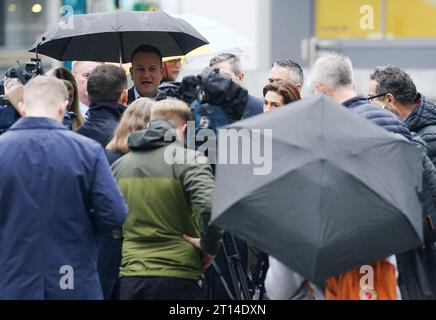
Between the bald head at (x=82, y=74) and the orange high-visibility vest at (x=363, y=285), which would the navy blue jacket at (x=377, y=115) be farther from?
the bald head at (x=82, y=74)

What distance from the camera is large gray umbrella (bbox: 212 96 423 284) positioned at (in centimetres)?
553

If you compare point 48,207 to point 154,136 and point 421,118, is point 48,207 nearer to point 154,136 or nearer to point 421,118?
point 154,136

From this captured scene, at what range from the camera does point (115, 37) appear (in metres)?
9.16

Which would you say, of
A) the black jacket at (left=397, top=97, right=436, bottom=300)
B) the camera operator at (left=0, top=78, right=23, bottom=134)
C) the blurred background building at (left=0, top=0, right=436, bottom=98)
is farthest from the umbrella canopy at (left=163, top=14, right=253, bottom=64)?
the blurred background building at (left=0, top=0, right=436, bottom=98)

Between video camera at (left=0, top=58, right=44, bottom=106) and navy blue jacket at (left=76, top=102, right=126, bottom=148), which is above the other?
video camera at (left=0, top=58, right=44, bottom=106)

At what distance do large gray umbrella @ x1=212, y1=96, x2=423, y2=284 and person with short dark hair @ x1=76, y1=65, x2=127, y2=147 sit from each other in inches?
67.5

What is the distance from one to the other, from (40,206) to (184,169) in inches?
31.7

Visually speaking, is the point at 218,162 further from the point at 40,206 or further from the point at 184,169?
the point at 40,206

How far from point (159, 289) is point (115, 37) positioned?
321cm

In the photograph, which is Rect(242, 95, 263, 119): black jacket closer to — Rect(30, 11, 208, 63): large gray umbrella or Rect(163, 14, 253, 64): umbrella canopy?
Rect(30, 11, 208, 63): large gray umbrella

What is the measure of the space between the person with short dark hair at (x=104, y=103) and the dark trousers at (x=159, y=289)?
1162mm

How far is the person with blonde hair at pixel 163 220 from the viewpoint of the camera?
6426 millimetres

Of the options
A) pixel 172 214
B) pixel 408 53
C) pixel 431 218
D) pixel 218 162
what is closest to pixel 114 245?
pixel 172 214

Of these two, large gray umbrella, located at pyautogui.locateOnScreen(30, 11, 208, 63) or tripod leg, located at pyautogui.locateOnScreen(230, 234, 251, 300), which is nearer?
tripod leg, located at pyautogui.locateOnScreen(230, 234, 251, 300)
